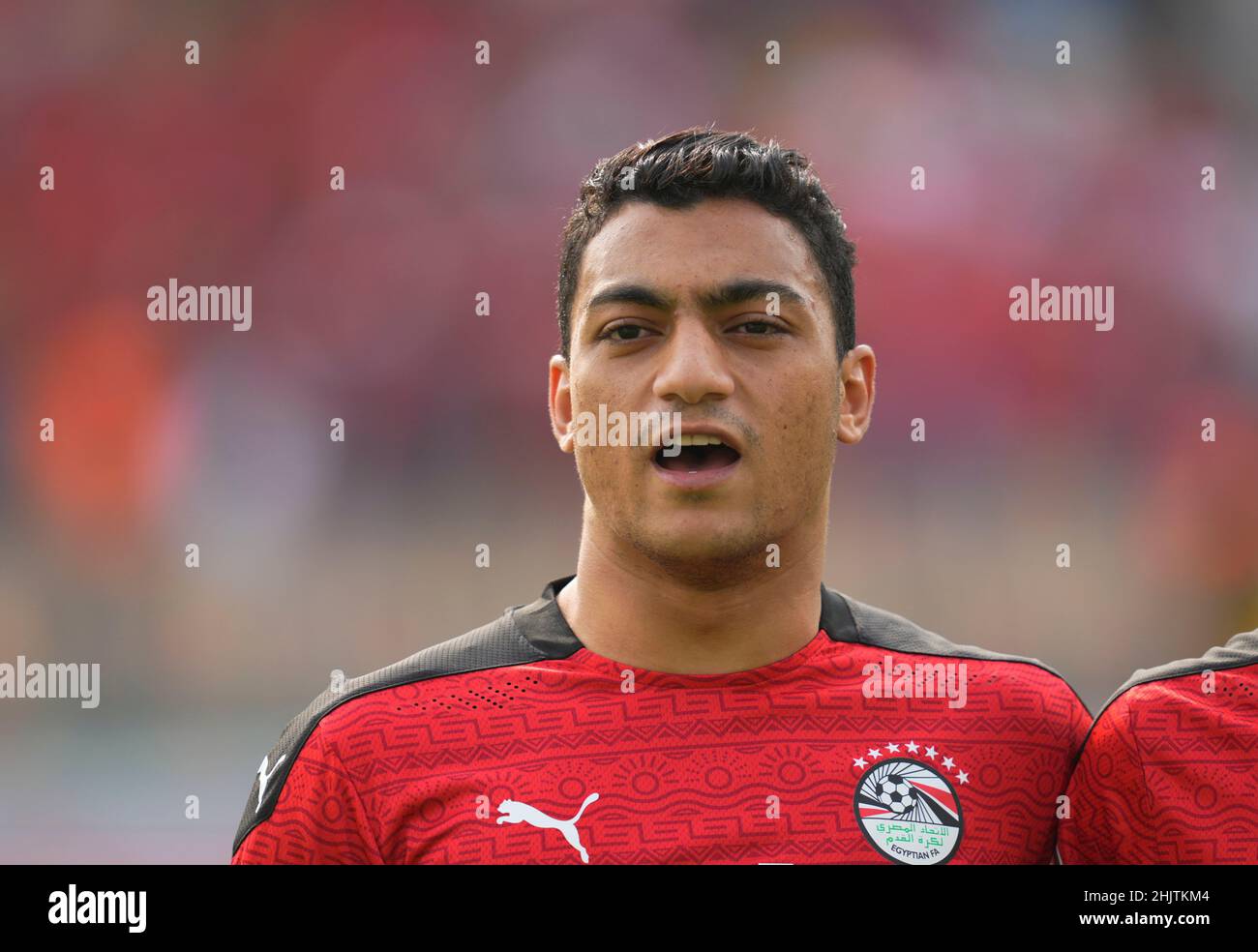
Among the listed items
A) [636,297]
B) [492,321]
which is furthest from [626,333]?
[492,321]

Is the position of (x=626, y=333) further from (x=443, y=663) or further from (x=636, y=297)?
(x=443, y=663)

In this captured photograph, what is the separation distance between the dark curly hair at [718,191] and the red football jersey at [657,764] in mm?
693

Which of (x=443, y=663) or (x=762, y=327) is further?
(x=443, y=663)

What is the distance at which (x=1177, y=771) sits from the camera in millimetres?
2562

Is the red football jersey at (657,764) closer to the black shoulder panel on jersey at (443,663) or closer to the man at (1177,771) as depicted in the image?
the black shoulder panel on jersey at (443,663)

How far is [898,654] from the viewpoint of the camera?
2871 millimetres

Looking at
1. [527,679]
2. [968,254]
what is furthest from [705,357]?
[968,254]

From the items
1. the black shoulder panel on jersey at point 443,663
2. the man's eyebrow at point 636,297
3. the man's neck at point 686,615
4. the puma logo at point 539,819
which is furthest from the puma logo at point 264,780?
the man's eyebrow at point 636,297

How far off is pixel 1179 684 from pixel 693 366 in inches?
42.4

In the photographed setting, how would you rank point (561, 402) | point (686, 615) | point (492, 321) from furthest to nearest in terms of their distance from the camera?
point (492, 321) < point (561, 402) < point (686, 615)

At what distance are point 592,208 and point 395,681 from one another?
103cm

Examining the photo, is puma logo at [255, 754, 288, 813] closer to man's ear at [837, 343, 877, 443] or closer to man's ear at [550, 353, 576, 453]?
man's ear at [550, 353, 576, 453]

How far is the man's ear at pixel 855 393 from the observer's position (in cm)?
293
